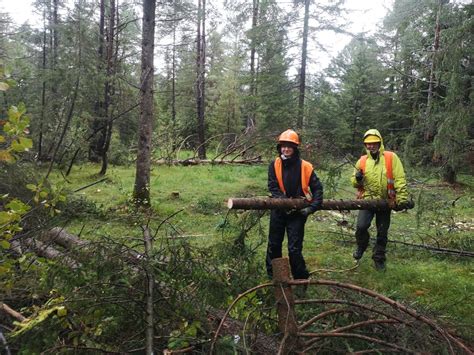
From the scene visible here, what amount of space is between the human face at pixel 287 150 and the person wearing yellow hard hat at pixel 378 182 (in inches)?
58.6

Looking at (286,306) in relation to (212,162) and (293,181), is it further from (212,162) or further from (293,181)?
(212,162)

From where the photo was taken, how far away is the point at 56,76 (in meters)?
12.2

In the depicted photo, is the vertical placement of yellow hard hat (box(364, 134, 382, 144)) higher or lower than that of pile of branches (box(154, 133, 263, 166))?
higher

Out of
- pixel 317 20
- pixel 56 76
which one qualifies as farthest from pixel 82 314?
pixel 317 20

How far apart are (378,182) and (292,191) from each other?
5.15 feet

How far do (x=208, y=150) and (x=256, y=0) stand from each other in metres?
10.1

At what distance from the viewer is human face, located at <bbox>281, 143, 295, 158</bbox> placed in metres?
4.82

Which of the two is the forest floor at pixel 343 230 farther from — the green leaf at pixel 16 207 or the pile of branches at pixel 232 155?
the pile of branches at pixel 232 155

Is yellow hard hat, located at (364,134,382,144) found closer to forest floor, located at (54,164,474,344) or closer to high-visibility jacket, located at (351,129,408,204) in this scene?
high-visibility jacket, located at (351,129,408,204)

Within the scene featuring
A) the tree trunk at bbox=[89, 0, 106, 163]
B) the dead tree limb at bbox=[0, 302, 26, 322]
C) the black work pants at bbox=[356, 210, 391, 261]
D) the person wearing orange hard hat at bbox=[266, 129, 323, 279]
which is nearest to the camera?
the dead tree limb at bbox=[0, 302, 26, 322]

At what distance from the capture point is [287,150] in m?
4.84

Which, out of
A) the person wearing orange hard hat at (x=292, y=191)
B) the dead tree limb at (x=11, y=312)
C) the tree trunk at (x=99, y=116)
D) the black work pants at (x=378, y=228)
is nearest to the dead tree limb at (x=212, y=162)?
the tree trunk at (x=99, y=116)

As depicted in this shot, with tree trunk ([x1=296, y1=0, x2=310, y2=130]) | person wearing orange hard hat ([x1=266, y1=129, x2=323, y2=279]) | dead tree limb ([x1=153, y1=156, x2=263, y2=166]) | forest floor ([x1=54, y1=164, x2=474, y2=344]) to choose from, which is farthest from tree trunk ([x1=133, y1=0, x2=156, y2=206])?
tree trunk ([x1=296, y1=0, x2=310, y2=130])

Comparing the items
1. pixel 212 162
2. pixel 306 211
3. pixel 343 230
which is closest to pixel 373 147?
pixel 306 211
